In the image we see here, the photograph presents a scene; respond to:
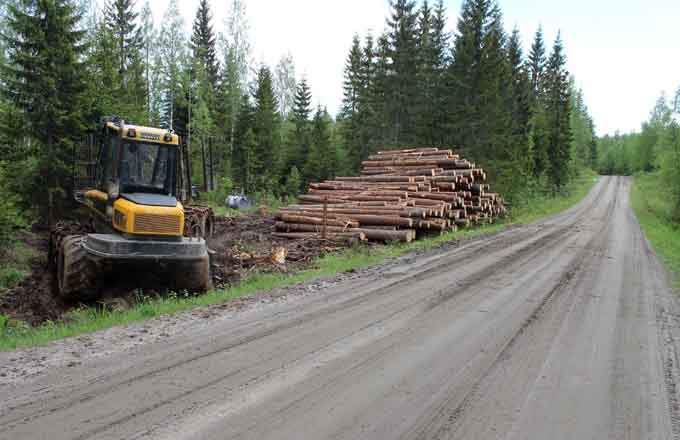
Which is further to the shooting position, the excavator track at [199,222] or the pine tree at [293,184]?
the pine tree at [293,184]

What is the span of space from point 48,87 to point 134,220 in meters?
10.0

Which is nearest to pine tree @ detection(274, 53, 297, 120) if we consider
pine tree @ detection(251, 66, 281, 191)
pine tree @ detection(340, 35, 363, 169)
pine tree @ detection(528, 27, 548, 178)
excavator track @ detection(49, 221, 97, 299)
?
pine tree @ detection(340, 35, 363, 169)

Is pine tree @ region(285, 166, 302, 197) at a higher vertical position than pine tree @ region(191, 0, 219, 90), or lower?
lower

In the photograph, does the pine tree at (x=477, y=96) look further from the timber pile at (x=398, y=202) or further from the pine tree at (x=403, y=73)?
the timber pile at (x=398, y=202)

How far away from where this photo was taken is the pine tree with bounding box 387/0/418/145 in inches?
1262

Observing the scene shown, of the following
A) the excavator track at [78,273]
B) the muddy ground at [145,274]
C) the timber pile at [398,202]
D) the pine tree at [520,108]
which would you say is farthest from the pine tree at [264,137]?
the excavator track at [78,273]

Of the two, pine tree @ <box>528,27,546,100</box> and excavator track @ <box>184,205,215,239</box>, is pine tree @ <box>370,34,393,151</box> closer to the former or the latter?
excavator track @ <box>184,205,215,239</box>

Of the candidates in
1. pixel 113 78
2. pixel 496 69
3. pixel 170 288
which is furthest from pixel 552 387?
pixel 496 69

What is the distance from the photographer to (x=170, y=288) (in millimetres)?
8953

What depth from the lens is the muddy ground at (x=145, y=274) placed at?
8516mm

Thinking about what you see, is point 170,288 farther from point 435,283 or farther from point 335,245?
point 335,245

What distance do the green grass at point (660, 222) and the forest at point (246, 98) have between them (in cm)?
806

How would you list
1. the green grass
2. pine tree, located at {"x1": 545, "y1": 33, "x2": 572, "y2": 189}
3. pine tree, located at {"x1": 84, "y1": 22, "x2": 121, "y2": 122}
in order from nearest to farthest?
the green grass → pine tree, located at {"x1": 84, "y1": 22, "x2": 121, "y2": 122} → pine tree, located at {"x1": 545, "y1": 33, "x2": 572, "y2": 189}

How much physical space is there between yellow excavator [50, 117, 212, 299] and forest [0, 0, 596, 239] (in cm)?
354
